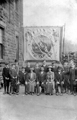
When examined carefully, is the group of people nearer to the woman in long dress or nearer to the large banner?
the woman in long dress

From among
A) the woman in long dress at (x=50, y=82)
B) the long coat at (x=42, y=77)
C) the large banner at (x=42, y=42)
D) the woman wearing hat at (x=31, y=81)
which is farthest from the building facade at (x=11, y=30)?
the woman in long dress at (x=50, y=82)

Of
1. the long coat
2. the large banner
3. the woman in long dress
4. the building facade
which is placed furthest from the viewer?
the building facade

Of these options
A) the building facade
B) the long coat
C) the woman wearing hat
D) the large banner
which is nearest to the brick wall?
the building facade

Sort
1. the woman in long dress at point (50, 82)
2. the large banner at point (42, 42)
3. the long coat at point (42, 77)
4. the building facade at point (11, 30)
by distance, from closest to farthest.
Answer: the woman in long dress at point (50, 82) < the long coat at point (42, 77) < the large banner at point (42, 42) < the building facade at point (11, 30)

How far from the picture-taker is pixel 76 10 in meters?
5.29

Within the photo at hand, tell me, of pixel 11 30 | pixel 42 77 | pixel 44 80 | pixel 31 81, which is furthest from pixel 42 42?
pixel 11 30

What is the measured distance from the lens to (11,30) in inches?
328

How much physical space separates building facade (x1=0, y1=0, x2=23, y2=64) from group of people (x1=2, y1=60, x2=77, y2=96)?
122cm

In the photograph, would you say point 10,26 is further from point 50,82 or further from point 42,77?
point 50,82

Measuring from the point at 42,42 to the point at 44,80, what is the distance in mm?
1664

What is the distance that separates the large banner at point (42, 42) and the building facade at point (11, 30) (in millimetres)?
1159

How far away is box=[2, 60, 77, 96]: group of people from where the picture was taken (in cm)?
643

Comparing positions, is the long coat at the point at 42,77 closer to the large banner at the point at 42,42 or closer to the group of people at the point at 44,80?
the group of people at the point at 44,80

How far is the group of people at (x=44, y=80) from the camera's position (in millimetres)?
6426
